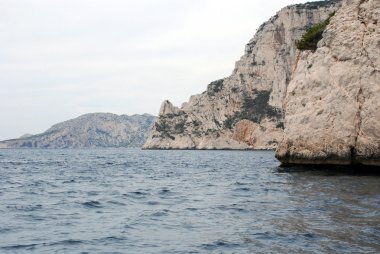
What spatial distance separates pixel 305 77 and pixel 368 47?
218 inches

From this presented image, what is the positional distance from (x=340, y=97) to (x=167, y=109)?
141 m

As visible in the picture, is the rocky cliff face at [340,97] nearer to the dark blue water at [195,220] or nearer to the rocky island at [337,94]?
the rocky island at [337,94]

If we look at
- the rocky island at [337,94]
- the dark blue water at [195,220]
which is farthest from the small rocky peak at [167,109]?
the dark blue water at [195,220]

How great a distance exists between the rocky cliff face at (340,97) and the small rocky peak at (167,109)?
13378 cm

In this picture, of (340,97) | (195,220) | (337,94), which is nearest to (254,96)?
(337,94)

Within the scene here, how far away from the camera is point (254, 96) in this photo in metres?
146

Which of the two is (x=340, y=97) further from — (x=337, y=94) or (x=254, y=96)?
(x=254, y=96)

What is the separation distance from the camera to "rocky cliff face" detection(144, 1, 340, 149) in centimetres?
13800

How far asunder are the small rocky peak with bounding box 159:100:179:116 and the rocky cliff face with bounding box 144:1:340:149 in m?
4.93

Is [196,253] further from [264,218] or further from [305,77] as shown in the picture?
[305,77]

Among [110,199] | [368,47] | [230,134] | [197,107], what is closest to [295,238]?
[110,199]

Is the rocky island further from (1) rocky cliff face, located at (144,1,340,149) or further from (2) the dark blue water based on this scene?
(1) rocky cliff face, located at (144,1,340,149)

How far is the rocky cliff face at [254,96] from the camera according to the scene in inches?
5433

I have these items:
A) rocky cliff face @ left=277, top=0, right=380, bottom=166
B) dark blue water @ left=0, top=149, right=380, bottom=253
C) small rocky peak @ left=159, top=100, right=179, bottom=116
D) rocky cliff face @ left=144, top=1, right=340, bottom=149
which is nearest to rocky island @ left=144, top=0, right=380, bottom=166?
rocky cliff face @ left=277, top=0, right=380, bottom=166
